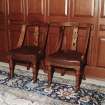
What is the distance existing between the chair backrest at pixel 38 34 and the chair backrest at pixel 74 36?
9.1 inches

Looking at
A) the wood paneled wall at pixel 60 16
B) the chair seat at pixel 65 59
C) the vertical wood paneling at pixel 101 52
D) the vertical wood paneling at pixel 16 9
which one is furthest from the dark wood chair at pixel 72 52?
the vertical wood paneling at pixel 16 9

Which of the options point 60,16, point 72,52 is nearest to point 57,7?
point 60,16

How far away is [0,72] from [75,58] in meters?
1.38

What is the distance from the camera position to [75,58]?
2.39 m

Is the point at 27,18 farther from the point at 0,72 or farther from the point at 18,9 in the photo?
the point at 0,72

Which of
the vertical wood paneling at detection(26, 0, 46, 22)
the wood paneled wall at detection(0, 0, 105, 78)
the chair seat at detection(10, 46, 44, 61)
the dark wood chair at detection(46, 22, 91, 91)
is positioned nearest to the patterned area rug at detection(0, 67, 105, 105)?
the dark wood chair at detection(46, 22, 91, 91)

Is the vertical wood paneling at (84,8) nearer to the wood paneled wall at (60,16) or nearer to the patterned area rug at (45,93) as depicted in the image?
the wood paneled wall at (60,16)

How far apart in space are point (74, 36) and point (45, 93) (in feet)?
2.87

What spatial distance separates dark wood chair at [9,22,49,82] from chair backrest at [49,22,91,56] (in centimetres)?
24

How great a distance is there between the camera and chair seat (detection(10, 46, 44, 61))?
103 inches

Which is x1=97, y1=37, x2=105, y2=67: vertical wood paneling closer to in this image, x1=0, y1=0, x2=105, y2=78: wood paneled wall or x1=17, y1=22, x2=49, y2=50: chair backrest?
x1=0, y1=0, x2=105, y2=78: wood paneled wall

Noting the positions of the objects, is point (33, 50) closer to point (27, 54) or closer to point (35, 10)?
point (27, 54)

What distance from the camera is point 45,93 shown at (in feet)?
7.80

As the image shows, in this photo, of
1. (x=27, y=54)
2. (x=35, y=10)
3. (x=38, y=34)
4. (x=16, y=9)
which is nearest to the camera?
(x=27, y=54)
